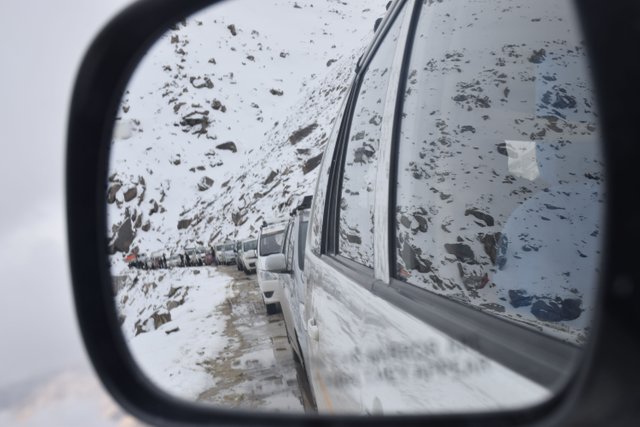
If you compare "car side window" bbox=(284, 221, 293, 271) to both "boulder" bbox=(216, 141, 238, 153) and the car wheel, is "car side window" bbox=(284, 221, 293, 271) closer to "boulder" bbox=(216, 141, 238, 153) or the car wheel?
the car wheel

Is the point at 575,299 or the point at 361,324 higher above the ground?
the point at 575,299

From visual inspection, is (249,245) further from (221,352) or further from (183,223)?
(221,352)

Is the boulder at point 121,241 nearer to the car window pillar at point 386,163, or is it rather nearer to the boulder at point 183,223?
the car window pillar at point 386,163

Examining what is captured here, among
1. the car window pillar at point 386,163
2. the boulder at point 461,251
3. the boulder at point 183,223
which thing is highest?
the car window pillar at point 386,163

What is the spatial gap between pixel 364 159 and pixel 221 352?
6353 mm

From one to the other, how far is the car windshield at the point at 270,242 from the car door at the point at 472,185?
1204 cm

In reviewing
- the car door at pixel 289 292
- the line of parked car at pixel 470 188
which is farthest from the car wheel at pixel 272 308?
the line of parked car at pixel 470 188

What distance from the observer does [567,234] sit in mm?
1818

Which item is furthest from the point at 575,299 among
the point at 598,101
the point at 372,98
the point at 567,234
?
the point at 372,98

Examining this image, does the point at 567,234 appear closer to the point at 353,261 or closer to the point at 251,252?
the point at 353,261

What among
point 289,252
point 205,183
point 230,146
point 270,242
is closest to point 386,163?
point 289,252

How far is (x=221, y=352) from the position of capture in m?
8.22

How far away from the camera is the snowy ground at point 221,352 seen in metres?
3.71

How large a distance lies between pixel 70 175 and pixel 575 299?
5.02ft
